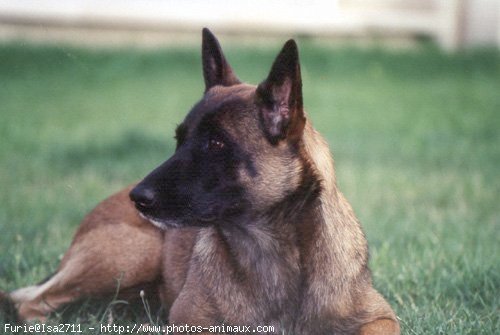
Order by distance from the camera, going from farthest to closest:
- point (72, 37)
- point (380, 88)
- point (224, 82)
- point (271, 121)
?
1. point (72, 37)
2. point (380, 88)
3. point (224, 82)
4. point (271, 121)

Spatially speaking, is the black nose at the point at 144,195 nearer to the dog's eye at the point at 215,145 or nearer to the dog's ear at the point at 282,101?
the dog's eye at the point at 215,145

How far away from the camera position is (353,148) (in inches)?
444

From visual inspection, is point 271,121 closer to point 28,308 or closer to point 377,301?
point 377,301

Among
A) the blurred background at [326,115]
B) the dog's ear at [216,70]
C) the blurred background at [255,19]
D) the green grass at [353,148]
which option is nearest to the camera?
the dog's ear at [216,70]

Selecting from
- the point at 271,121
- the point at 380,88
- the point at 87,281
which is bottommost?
the point at 380,88

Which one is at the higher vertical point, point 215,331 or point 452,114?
point 215,331

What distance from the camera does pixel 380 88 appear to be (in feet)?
52.6

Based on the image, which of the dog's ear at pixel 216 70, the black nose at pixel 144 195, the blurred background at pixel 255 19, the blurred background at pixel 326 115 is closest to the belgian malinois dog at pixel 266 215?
the black nose at pixel 144 195

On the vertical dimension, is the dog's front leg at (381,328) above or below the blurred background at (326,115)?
above

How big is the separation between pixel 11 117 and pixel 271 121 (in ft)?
30.6

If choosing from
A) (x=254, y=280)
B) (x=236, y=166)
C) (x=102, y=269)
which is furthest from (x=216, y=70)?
(x=102, y=269)

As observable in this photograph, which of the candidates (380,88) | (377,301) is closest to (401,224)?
(377,301)

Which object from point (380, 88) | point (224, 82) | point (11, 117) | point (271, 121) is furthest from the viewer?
point (380, 88)

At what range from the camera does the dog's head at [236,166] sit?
4.24m
